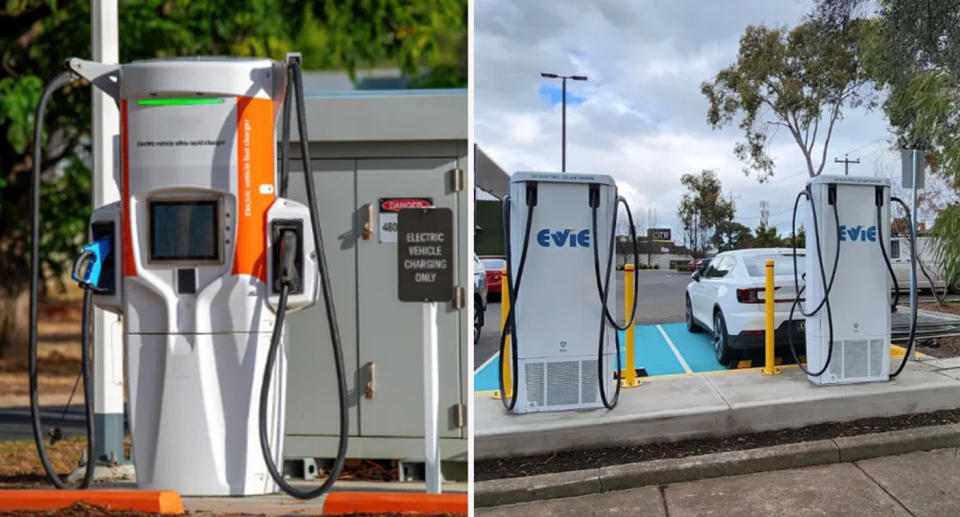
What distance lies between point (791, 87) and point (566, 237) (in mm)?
1061

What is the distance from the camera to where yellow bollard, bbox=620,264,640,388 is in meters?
2.97

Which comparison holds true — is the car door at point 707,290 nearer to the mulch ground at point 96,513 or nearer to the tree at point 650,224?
the tree at point 650,224

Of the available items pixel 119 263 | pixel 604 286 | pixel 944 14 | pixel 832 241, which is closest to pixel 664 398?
pixel 604 286

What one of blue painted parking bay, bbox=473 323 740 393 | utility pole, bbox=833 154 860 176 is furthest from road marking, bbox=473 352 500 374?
utility pole, bbox=833 154 860 176

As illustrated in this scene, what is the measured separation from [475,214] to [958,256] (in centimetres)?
142

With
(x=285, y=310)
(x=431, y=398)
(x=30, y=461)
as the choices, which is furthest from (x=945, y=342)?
(x=30, y=461)

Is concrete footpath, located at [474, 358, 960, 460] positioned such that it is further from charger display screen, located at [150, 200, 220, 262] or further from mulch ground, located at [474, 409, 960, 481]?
charger display screen, located at [150, 200, 220, 262]

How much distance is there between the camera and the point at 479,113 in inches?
98.0

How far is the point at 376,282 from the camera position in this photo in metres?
4.09

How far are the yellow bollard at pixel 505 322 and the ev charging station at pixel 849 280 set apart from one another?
3.06 ft

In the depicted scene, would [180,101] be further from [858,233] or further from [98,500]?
[858,233]

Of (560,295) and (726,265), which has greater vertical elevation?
(726,265)

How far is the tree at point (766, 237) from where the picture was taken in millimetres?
2709

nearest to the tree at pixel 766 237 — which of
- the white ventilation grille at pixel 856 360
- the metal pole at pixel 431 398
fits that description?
the white ventilation grille at pixel 856 360
